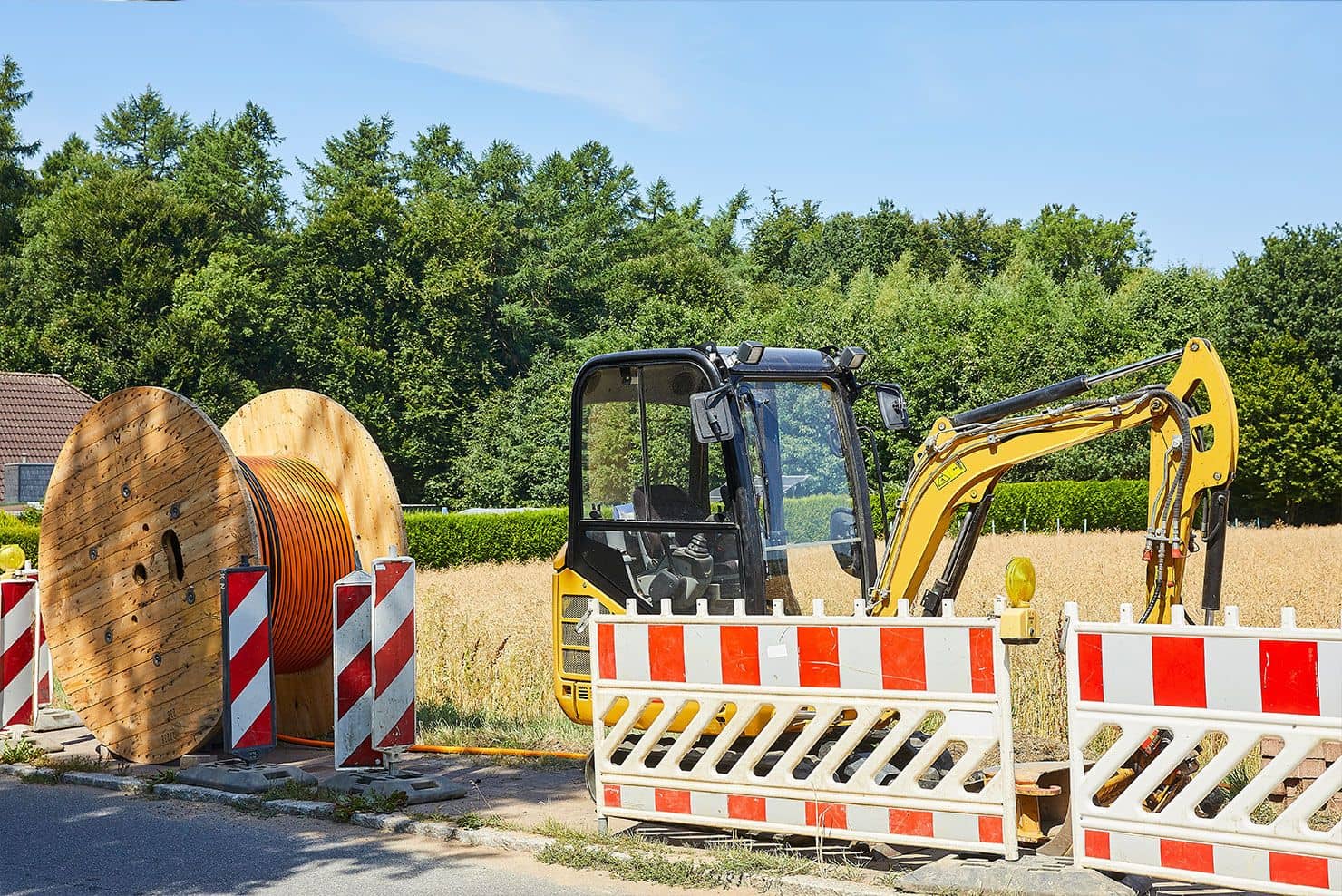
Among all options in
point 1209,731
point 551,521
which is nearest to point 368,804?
point 1209,731

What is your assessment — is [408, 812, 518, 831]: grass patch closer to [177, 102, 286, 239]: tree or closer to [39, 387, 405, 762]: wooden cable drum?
[39, 387, 405, 762]: wooden cable drum

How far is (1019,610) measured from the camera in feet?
19.1

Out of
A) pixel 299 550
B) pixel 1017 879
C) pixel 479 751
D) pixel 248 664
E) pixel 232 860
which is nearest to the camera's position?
pixel 1017 879

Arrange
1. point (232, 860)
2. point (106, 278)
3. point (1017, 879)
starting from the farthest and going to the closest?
point (106, 278)
point (232, 860)
point (1017, 879)

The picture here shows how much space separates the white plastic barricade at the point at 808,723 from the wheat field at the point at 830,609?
1105mm

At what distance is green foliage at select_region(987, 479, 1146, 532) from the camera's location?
35.5m

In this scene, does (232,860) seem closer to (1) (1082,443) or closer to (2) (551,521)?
(1) (1082,443)

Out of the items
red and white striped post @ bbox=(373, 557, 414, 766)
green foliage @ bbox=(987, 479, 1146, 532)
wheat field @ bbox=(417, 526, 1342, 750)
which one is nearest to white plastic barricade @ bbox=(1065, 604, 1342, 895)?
wheat field @ bbox=(417, 526, 1342, 750)

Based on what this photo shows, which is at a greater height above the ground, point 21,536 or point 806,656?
point 21,536

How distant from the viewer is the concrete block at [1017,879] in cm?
549

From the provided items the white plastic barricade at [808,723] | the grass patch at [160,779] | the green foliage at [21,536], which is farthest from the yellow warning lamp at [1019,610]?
the green foliage at [21,536]

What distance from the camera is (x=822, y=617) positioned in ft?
21.4

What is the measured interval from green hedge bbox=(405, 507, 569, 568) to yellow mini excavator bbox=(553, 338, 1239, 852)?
2356 centimetres

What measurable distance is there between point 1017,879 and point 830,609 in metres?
2.51
